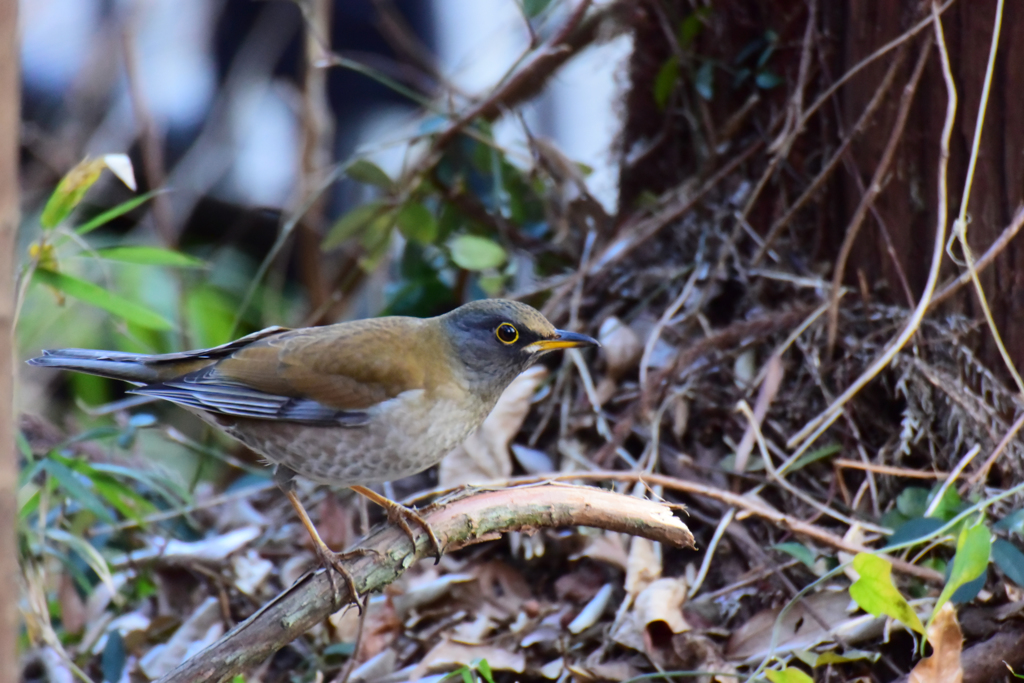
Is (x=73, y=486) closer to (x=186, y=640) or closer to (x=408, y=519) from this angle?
(x=186, y=640)

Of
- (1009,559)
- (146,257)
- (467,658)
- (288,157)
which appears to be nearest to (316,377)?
(146,257)

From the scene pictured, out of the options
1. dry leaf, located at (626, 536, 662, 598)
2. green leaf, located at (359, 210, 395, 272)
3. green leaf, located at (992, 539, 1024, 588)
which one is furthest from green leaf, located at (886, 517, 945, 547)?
green leaf, located at (359, 210, 395, 272)

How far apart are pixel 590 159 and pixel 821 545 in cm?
316

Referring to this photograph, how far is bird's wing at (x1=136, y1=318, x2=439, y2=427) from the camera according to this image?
3285 mm

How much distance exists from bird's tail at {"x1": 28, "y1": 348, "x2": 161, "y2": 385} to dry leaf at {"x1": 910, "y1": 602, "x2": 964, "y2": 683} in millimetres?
2775

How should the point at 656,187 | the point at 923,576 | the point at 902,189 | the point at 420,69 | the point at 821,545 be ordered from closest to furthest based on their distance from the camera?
the point at 923,576 → the point at 821,545 → the point at 902,189 → the point at 656,187 → the point at 420,69

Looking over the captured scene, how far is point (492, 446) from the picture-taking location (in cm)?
410

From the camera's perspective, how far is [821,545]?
3316mm

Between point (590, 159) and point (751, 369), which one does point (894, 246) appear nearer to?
point (751, 369)

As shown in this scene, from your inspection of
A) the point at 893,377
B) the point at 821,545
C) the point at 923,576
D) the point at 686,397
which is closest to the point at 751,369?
the point at 686,397

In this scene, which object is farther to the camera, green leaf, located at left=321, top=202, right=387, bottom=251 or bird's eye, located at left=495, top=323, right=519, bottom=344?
green leaf, located at left=321, top=202, right=387, bottom=251

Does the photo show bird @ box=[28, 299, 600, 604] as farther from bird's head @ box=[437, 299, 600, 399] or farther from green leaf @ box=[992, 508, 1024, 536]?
green leaf @ box=[992, 508, 1024, 536]

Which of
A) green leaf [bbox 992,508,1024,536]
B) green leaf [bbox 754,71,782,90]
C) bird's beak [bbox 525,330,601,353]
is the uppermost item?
green leaf [bbox 754,71,782,90]

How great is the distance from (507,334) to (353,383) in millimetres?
599
